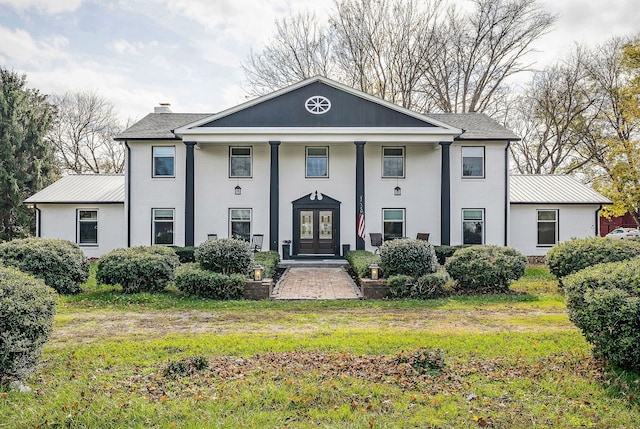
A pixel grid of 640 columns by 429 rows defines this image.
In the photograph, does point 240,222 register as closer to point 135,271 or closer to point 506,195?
point 135,271

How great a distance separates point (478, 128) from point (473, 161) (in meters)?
1.68

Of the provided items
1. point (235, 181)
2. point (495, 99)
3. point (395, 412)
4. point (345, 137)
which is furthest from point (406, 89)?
point (395, 412)

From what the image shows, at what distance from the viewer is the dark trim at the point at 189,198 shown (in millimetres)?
16500

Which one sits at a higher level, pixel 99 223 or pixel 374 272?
pixel 99 223

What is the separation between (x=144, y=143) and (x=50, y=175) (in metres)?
10.3

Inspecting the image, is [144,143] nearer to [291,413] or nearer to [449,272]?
[449,272]

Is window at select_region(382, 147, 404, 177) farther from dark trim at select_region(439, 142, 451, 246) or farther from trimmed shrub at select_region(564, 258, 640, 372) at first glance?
trimmed shrub at select_region(564, 258, 640, 372)

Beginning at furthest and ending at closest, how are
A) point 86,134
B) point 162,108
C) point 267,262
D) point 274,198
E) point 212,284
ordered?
point 86,134
point 162,108
point 274,198
point 267,262
point 212,284

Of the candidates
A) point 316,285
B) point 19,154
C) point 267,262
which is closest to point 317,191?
point 267,262

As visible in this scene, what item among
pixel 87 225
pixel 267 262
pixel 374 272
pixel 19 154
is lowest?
A: pixel 374 272

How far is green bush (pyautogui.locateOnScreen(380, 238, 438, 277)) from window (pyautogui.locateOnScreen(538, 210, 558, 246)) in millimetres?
10238

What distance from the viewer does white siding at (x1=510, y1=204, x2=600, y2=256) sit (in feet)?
60.6

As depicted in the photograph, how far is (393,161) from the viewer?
17891mm

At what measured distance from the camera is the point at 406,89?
28.5 m
